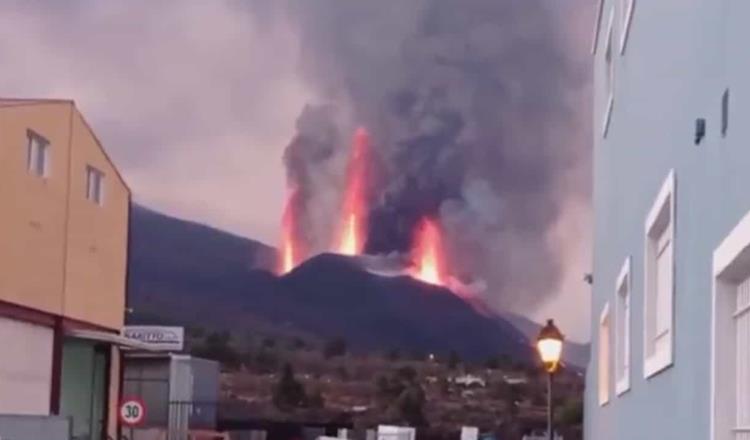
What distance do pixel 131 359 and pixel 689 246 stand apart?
2940 centimetres

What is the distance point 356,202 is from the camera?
183ft

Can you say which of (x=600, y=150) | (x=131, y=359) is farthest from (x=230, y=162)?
(x=600, y=150)

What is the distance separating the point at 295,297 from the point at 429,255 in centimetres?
496

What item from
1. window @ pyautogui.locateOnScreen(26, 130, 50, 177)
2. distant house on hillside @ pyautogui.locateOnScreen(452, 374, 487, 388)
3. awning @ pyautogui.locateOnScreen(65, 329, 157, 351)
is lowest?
awning @ pyautogui.locateOnScreen(65, 329, 157, 351)

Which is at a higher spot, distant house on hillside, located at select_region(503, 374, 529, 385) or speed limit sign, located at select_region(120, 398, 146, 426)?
distant house on hillside, located at select_region(503, 374, 529, 385)

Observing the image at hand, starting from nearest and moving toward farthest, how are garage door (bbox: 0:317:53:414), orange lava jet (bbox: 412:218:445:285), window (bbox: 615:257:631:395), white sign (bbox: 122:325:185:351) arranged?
window (bbox: 615:257:631:395), garage door (bbox: 0:317:53:414), white sign (bbox: 122:325:185:351), orange lava jet (bbox: 412:218:445:285)

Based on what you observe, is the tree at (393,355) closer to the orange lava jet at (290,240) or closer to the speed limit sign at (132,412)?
the orange lava jet at (290,240)

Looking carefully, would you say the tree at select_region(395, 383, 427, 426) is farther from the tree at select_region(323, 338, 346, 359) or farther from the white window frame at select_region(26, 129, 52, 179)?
the white window frame at select_region(26, 129, 52, 179)

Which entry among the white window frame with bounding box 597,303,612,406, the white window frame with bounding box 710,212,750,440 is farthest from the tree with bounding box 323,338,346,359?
the white window frame with bounding box 710,212,750,440

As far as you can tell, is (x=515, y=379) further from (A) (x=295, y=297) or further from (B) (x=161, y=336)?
(B) (x=161, y=336)

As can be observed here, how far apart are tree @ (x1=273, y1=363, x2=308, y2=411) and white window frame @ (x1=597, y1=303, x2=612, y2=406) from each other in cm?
3217

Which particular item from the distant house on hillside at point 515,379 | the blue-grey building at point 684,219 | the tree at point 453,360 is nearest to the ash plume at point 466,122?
the tree at point 453,360

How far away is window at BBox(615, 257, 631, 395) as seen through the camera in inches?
480

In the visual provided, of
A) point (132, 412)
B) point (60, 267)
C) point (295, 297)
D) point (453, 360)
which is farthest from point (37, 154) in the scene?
point (453, 360)
